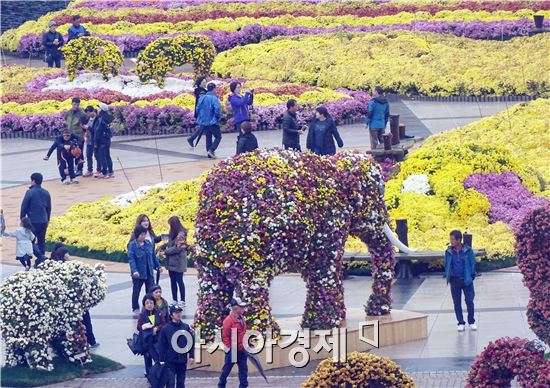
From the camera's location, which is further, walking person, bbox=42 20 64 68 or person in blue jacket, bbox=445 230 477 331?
walking person, bbox=42 20 64 68

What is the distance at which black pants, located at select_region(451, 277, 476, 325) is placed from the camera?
18.3 metres

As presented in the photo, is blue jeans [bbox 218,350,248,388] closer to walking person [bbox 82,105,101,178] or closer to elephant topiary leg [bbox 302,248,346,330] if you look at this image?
elephant topiary leg [bbox 302,248,346,330]

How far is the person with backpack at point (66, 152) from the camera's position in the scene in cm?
2809

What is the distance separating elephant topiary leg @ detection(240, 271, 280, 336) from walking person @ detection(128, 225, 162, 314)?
8.42ft

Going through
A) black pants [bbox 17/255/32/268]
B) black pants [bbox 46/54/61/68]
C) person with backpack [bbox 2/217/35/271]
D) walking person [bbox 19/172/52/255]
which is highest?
black pants [bbox 46/54/61/68]

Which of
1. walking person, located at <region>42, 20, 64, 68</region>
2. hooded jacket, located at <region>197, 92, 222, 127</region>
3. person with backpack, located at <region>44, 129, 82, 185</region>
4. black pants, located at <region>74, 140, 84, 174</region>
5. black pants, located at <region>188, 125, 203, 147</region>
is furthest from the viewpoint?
walking person, located at <region>42, 20, 64, 68</region>

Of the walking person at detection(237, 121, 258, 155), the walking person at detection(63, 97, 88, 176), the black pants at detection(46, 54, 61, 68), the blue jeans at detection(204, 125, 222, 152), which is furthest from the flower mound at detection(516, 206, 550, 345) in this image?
the black pants at detection(46, 54, 61, 68)

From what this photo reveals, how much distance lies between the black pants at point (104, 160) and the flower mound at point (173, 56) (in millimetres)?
8112

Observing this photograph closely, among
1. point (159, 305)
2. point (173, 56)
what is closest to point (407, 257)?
point (159, 305)

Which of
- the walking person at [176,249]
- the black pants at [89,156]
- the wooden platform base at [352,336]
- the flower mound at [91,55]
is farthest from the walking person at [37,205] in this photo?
the flower mound at [91,55]

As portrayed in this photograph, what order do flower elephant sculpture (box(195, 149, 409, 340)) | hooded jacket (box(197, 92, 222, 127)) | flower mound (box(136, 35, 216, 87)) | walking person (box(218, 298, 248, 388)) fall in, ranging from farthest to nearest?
flower mound (box(136, 35, 216, 87)), hooded jacket (box(197, 92, 222, 127)), flower elephant sculpture (box(195, 149, 409, 340)), walking person (box(218, 298, 248, 388))

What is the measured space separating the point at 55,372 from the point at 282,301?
12.7ft

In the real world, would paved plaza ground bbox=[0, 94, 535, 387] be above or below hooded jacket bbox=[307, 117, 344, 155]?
below

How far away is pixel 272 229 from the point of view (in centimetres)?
1677
